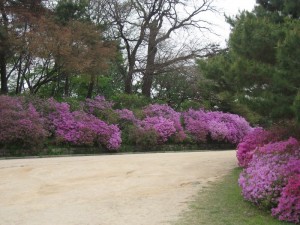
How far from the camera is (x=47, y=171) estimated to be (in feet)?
32.1

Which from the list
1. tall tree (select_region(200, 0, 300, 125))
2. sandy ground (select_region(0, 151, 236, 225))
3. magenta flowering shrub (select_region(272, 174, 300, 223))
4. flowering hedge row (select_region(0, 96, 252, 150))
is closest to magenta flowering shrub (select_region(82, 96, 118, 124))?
flowering hedge row (select_region(0, 96, 252, 150))

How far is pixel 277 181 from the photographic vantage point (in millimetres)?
6219

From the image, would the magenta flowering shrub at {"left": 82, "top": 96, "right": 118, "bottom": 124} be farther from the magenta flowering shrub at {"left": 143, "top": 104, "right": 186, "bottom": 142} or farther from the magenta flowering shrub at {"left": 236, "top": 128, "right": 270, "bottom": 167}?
the magenta flowering shrub at {"left": 236, "top": 128, "right": 270, "bottom": 167}

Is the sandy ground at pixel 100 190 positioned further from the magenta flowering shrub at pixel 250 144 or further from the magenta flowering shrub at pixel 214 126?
the magenta flowering shrub at pixel 214 126

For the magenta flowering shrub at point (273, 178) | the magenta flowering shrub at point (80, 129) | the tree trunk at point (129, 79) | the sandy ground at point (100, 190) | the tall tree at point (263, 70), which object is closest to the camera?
the magenta flowering shrub at point (273, 178)

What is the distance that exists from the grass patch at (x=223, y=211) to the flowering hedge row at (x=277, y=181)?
16 centimetres

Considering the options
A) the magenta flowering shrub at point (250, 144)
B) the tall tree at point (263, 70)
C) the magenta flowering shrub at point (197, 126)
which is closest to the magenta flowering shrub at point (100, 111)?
the magenta flowering shrub at point (197, 126)

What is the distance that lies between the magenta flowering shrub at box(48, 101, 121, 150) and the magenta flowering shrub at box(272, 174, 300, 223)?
9994 millimetres

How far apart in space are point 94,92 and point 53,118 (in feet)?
34.4

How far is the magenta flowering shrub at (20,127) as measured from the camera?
43.0ft

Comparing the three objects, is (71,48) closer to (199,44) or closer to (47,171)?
(47,171)

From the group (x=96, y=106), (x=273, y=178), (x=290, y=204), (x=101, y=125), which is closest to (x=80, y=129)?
(x=101, y=125)

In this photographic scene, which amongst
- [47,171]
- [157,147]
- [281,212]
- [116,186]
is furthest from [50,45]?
[281,212]

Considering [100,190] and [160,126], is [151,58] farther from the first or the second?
[100,190]
